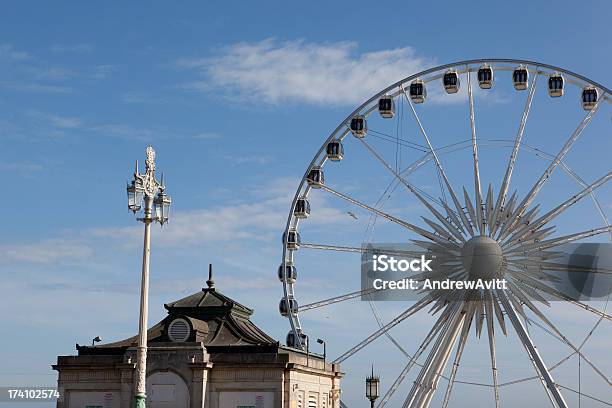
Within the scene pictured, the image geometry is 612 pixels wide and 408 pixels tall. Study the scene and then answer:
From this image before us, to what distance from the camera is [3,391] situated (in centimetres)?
3953

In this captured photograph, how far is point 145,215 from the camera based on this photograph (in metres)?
29.1

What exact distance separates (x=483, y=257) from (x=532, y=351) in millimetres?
4565

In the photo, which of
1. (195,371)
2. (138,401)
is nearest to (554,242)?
(195,371)

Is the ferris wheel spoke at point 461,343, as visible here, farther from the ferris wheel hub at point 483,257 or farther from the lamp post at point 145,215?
the lamp post at point 145,215

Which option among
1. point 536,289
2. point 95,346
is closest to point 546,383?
point 536,289

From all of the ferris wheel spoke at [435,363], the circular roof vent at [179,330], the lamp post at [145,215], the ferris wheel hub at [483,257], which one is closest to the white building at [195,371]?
the circular roof vent at [179,330]

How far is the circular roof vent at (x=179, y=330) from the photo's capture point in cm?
4678

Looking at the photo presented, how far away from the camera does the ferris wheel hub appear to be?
48156mm

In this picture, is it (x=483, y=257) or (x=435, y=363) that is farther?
(x=435, y=363)

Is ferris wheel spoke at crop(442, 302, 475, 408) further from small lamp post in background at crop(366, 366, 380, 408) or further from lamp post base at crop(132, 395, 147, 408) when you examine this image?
lamp post base at crop(132, 395, 147, 408)

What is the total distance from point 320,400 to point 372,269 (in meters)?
6.44

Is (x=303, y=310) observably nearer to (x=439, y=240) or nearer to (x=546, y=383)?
(x=439, y=240)

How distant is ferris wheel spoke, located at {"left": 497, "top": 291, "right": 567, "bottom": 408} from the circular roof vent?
13524 millimetres

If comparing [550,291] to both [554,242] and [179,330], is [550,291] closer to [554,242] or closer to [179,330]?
[554,242]
